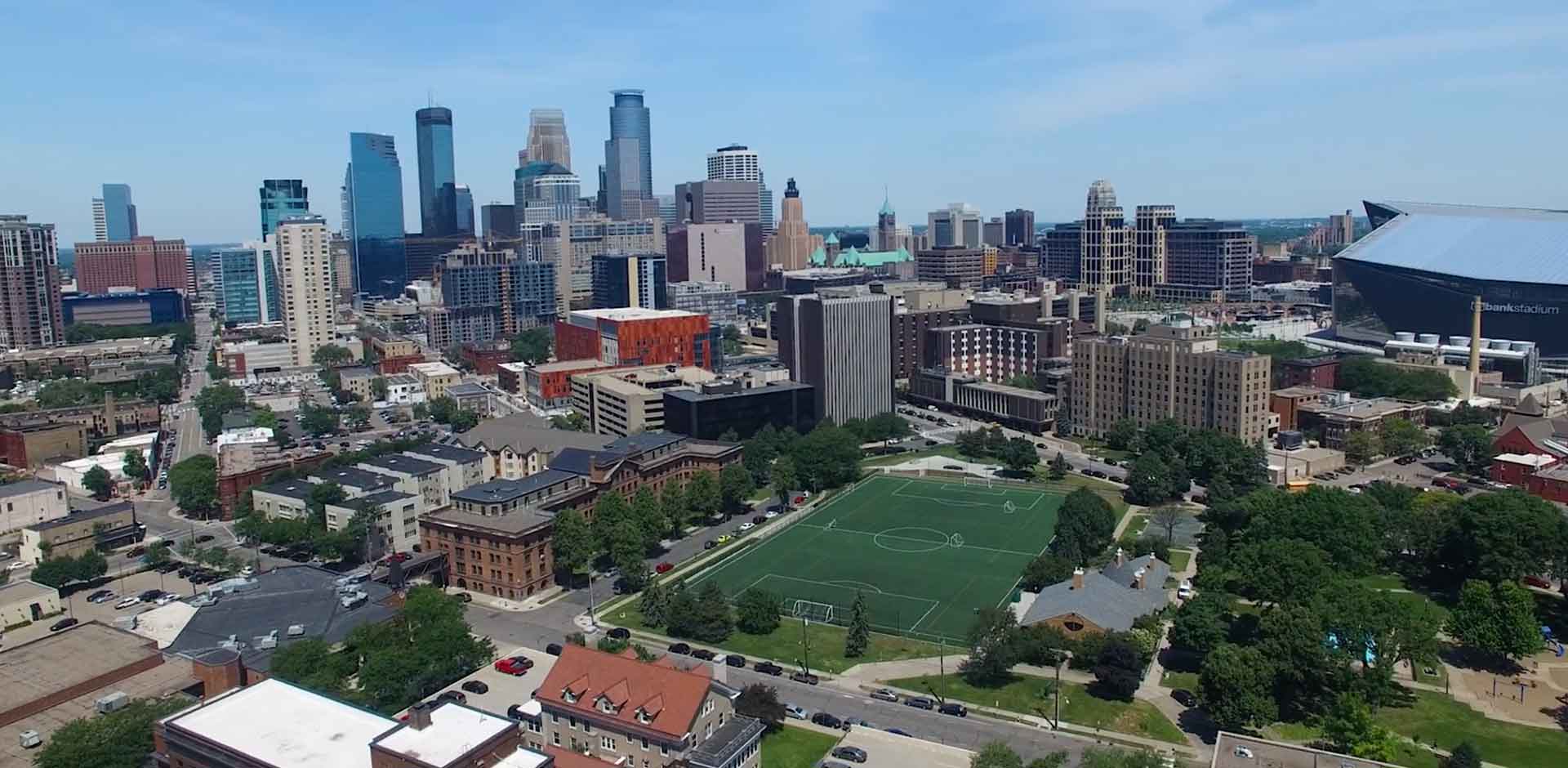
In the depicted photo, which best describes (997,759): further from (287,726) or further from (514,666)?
(514,666)

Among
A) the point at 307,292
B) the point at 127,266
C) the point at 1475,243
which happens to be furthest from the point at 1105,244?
the point at 127,266

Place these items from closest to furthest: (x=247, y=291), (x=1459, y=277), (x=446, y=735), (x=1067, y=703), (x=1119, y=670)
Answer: (x=446, y=735)
(x=1119, y=670)
(x=1067, y=703)
(x=1459, y=277)
(x=247, y=291)

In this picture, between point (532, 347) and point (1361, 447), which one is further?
point (532, 347)

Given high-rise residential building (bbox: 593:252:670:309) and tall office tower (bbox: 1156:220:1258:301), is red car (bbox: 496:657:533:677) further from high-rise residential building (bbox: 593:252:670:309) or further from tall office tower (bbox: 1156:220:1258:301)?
tall office tower (bbox: 1156:220:1258:301)

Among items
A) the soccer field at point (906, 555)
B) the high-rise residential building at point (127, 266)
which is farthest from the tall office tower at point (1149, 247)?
the high-rise residential building at point (127, 266)

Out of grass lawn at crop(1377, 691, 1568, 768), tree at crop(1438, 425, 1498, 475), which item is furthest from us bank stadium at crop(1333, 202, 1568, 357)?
grass lawn at crop(1377, 691, 1568, 768)

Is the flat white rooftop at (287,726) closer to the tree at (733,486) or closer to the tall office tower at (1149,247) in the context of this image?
the tree at (733,486)

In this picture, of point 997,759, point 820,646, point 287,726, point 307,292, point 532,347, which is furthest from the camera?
point 532,347
